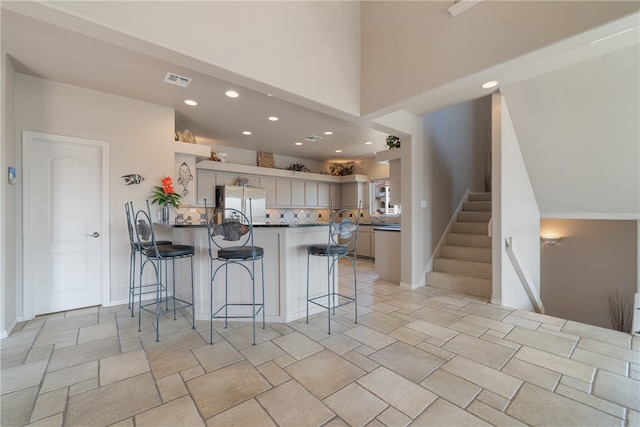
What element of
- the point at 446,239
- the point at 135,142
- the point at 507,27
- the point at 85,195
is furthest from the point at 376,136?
the point at 85,195

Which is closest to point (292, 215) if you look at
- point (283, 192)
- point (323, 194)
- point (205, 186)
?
point (283, 192)

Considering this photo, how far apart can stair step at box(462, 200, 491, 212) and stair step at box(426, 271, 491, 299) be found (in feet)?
5.27

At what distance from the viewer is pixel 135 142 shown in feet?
12.0

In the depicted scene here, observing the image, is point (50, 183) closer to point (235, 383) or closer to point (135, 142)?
point (135, 142)

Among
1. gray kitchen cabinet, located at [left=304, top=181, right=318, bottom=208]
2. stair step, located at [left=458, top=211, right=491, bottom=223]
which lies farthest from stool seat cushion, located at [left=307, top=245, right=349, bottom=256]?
gray kitchen cabinet, located at [left=304, top=181, right=318, bottom=208]

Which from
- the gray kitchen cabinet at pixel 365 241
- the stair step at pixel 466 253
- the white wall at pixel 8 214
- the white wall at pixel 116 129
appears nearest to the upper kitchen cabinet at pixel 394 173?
the stair step at pixel 466 253

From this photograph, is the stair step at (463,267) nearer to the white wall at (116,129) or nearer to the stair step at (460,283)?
the stair step at (460,283)

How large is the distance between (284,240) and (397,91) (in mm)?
2020

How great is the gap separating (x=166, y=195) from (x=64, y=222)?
1119 mm

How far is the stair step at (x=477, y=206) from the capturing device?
502 centimetres

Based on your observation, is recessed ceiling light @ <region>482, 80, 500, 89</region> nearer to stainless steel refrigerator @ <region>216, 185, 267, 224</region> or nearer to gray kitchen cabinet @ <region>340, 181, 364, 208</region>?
stainless steel refrigerator @ <region>216, 185, 267, 224</region>

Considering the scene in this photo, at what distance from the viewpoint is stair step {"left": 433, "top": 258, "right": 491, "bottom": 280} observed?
400 centimetres

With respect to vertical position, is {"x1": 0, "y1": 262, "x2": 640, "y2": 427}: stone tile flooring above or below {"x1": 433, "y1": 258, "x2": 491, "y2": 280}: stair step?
below

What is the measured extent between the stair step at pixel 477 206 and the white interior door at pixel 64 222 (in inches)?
229
